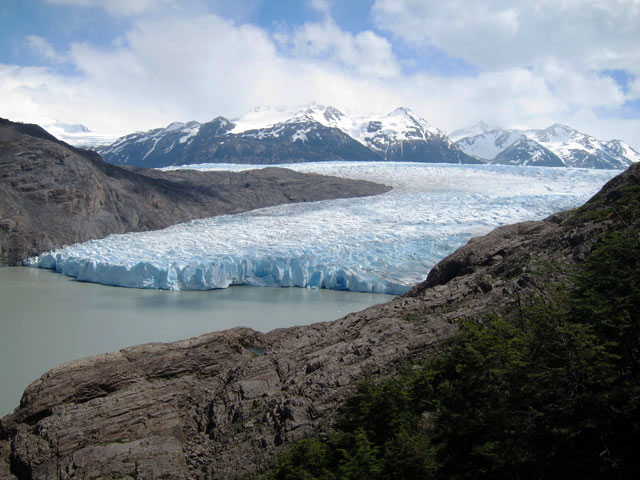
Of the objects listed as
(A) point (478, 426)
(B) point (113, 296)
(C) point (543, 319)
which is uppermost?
(C) point (543, 319)

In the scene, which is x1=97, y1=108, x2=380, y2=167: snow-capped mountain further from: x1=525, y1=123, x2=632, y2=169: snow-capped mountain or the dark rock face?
x1=525, y1=123, x2=632, y2=169: snow-capped mountain

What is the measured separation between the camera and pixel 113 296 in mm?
12727

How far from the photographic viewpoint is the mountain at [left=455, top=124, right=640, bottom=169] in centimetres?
11793

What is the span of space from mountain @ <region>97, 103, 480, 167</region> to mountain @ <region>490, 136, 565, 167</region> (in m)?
34.0

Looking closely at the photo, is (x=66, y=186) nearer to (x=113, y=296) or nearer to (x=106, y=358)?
(x=113, y=296)

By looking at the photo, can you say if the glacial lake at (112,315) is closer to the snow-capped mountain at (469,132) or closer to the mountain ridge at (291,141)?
the mountain ridge at (291,141)

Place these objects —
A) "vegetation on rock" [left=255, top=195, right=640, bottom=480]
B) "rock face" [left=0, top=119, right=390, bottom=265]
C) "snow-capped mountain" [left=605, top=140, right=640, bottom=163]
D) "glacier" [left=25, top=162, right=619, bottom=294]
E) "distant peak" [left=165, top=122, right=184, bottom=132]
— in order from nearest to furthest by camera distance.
Answer: 1. "vegetation on rock" [left=255, top=195, right=640, bottom=480]
2. "glacier" [left=25, top=162, right=619, bottom=294]
3. "rock face" [left=0, top=119, right=390, bottom=265]
4. "distant peak" [left=165, top=122, right=184, bottom=132]
5. "snow-capped mountain" [left=605, top=140, right=640, bottom=163]

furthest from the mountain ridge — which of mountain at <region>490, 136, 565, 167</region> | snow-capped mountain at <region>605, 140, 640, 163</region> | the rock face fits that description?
snow-capped mountain at <region>605, 140, 640, 163</region>

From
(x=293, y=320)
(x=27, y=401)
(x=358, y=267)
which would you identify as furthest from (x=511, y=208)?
(x=27, y=401)

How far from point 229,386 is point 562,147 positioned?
468ft

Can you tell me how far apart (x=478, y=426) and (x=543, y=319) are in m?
0.87

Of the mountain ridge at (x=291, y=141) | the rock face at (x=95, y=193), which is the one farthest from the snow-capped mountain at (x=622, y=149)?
the rock face at (x=95, y=193)

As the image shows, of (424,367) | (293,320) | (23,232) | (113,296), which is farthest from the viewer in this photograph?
(23,232)

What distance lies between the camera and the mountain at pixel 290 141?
66500 millimetres
